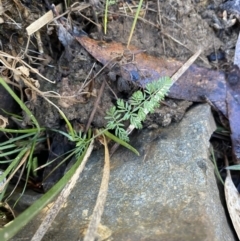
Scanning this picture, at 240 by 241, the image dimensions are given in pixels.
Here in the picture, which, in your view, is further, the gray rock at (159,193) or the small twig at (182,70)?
the small twig at (182,70)

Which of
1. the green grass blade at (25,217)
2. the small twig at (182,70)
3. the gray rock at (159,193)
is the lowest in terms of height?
the gray rock at (159,193)

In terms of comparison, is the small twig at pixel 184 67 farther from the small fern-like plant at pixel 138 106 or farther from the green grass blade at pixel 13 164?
the green grass blade at pixel 13 164

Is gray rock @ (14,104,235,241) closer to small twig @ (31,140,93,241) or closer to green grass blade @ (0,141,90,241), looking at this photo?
small twig @ (31,140,93,241)

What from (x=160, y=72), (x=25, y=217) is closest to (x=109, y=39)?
(x=160, y=72)

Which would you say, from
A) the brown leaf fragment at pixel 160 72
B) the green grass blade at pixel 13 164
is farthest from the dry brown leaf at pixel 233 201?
the green grass blade at pixel 13 164

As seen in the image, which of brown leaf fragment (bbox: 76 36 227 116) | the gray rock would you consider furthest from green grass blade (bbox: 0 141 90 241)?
brown leaf fragment (bbox: 76 36 227 116)

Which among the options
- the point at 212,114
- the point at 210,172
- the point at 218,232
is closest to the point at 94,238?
the point at 218,232
